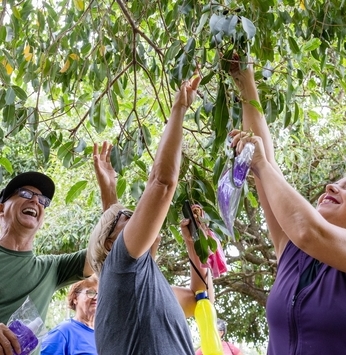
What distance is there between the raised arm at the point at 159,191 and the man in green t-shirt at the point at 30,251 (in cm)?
68

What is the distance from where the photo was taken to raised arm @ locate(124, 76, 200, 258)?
196 centimetres

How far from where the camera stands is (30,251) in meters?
2.86

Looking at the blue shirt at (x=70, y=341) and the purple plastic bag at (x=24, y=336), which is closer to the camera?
the purple plastic bag at (x=24, y=336)

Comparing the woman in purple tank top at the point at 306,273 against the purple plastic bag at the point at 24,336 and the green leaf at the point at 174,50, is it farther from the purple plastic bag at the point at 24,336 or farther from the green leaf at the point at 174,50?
the purple plastic bag at the point at 24,336

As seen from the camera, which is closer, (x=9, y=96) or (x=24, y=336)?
(x=24, y=336)

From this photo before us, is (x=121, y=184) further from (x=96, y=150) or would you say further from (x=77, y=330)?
(x=77, y=330)

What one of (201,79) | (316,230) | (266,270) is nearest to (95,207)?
(266,270)

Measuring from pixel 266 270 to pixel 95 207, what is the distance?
5.53 feet

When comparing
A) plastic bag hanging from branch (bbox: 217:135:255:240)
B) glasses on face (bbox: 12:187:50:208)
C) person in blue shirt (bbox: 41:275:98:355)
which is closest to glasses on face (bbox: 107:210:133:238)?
plastic bag hanging from branch (bbox: 217:135:255:240)

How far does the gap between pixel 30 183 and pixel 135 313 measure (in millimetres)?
1156

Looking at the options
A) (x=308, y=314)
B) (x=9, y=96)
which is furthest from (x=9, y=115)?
(x=308, y=314)

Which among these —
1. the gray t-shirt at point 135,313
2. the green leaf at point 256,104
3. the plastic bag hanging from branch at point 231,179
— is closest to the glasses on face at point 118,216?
the gray t-shirt at point 135,313

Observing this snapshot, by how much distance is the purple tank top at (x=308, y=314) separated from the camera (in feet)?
5.70

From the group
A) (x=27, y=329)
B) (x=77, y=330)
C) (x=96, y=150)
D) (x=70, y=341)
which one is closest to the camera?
(x=27, y=329)
